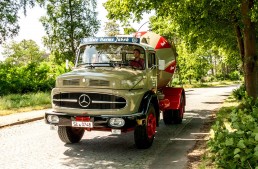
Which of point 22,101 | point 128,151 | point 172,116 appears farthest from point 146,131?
point 22,101

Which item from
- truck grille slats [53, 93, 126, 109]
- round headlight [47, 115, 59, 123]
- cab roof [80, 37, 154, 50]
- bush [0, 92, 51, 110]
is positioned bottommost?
bush [0, 92, 51, 110]

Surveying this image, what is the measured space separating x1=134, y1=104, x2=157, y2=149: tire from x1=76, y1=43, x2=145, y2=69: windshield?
138 cm

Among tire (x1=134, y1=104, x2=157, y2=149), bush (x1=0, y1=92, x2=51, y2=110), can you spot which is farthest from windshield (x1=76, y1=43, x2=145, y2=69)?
bush (x1=0, y1=92, x2=51, y2=110)

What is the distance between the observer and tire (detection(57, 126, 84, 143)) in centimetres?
859

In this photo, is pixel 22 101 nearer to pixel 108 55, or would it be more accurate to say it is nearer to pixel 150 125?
pixel 108 55

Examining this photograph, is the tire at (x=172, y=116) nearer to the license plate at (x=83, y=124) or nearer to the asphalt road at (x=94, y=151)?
the asphalt road at (x=94, y=151)

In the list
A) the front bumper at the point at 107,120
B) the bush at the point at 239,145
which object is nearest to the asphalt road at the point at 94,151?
the front bumper at the point at 107,120

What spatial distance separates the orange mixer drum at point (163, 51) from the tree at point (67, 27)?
2536 centimetres

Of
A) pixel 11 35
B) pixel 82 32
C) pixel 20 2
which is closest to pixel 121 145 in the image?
pixel 20 2

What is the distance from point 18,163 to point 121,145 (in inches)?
109

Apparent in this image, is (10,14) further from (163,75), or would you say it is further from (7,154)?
(7,154)

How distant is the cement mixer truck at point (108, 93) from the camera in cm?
748

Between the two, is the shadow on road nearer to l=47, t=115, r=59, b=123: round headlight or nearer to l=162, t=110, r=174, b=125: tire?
l=47, t=115, r=59, b=123: round headlight

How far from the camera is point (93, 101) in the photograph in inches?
299
